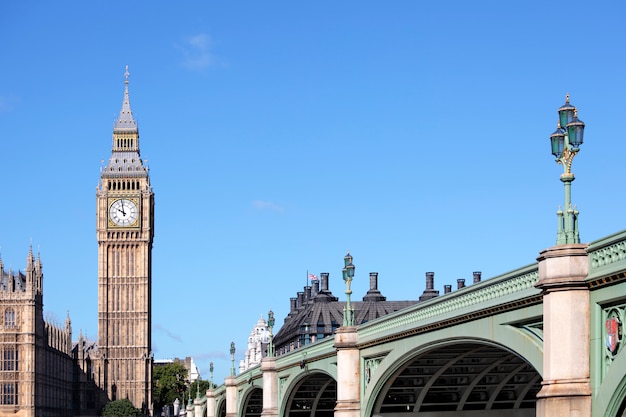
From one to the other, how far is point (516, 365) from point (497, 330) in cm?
1407

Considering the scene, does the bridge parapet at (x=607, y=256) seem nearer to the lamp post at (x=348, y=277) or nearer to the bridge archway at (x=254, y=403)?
the lamp post at (x=348, y=277)

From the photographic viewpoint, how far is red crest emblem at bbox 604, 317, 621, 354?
2130cm

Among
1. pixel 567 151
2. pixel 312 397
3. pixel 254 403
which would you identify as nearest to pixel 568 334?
pixel 567 151

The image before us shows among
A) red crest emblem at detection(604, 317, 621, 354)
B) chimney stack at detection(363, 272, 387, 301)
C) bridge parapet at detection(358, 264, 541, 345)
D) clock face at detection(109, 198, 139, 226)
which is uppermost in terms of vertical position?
clock face at detection(109, 198, 139, 226)

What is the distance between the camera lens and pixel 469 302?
3042 cm

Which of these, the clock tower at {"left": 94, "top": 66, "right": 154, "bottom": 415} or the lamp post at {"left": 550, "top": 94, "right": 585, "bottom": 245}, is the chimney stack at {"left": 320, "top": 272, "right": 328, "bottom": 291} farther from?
the lamp post at {"left": 550, "top": 94, "right": 585, "bottom": 245}

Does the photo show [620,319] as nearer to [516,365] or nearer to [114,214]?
[516,365]

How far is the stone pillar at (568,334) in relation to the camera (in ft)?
73.3

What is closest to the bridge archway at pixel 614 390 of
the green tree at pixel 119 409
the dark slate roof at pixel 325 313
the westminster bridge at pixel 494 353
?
the westminster bridge at pixel 494 353

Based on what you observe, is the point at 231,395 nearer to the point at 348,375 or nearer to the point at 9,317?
the point at 348,375

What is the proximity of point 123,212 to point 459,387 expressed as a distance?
12170cm

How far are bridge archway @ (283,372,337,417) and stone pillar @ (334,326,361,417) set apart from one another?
1372cm

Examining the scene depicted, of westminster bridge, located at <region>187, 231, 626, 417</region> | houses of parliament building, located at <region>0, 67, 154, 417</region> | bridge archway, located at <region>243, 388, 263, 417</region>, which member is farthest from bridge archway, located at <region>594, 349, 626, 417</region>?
houses of parliament building, located at <region>0, 67, 154, 417</region>

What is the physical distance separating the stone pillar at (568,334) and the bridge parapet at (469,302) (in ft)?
6.00
